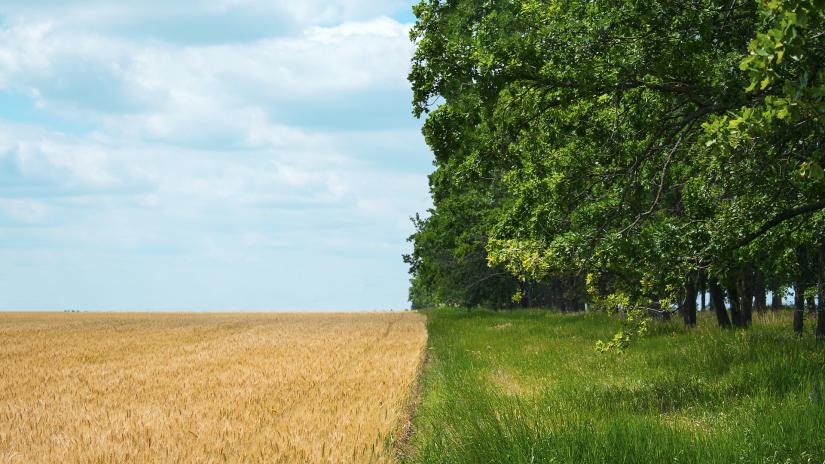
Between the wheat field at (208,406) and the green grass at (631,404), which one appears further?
the wheat field at (208,406)

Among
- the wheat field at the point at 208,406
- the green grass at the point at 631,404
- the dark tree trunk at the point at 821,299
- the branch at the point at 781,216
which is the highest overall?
the branch at the point at 781,216

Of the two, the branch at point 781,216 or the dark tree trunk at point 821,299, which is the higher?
the branch at point 781,216

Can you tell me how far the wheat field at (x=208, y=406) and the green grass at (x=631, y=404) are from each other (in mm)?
929

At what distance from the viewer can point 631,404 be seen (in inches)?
448

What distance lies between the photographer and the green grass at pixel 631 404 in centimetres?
808

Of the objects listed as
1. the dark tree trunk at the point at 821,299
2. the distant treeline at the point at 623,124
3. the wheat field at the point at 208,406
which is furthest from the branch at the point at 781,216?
the dark tree trunk at the point at 821,299

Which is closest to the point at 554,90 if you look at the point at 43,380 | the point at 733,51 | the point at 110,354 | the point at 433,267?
the point at 733,51

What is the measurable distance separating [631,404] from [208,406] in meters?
7.22

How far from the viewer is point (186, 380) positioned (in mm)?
17969

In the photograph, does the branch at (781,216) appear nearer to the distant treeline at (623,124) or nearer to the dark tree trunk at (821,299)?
the distant treeline at (623,124)

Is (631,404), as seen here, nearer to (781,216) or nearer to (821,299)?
(781,216)

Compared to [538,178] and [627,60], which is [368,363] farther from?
[627,60]

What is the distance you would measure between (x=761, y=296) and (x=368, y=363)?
3622 cm

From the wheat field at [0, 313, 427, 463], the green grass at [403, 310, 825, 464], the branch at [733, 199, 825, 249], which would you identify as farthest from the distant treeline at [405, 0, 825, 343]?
the wheat field at [0, 313, 427, 463]
